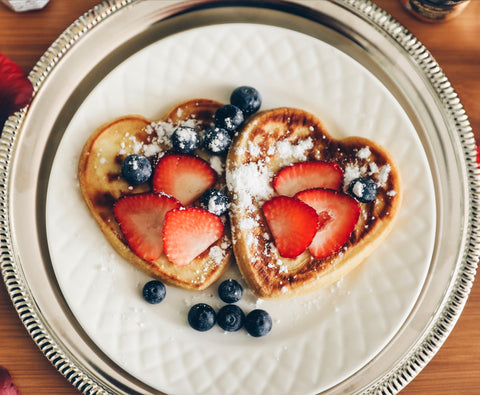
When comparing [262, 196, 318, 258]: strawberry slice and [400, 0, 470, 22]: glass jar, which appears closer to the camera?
[262, 196, 318, 258]: strawberry slice

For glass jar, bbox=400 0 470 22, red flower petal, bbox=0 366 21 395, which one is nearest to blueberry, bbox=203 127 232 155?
glass jar, bbox=400 0 470 22

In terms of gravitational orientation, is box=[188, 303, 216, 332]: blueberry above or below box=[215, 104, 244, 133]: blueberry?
below

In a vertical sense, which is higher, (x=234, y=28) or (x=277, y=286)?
(x=234, y=28)

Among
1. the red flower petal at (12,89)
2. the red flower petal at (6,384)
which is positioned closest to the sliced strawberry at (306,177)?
the red flower petal at (12,89)

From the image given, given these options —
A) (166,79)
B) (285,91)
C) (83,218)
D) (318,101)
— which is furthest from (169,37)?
(83,218)

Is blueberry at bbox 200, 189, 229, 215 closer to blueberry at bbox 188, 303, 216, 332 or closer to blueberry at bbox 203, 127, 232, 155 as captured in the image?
blueberry at bbox 203, 127, 232, 155

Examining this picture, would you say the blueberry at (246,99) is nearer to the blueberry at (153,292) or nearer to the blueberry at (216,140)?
the blueberry at (216,140)

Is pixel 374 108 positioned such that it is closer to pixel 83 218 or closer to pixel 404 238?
pixel 404 238
